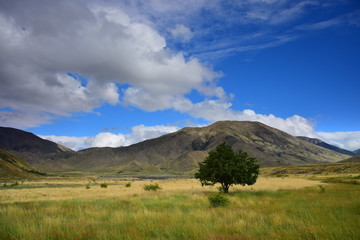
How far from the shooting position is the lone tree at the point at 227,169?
95.9 feet

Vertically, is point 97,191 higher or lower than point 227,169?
lower

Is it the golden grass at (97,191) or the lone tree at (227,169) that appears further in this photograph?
the lone tree at (227,169)

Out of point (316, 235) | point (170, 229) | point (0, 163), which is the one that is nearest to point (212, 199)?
point (170, 229)

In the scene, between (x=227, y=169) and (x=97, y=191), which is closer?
(x=227, y=169)

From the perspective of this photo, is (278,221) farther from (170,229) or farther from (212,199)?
(212,199)

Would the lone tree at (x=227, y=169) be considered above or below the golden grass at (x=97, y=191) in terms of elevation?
above

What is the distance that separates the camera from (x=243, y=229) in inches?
340

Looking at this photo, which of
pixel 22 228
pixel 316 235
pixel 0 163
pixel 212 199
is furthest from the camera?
pixel 0 163

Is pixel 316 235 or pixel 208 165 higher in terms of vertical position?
pixel 208 165

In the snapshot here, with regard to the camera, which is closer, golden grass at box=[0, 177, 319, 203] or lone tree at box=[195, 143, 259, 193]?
golden grass at box=[0, 177, 319, 203]

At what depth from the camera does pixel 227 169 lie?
28.8 meters

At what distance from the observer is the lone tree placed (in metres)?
29.2

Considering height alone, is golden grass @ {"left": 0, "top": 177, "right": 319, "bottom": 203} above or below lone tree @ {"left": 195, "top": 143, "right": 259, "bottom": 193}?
below

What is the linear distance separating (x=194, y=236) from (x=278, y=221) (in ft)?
12.3
